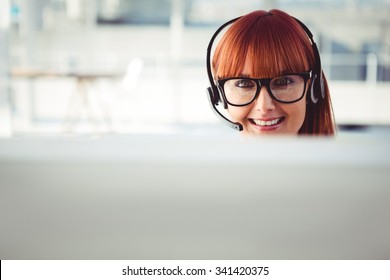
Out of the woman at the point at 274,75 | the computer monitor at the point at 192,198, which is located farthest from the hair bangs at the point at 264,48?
the computer monitor at the point at 192,198

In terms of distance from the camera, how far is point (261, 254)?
267 cm

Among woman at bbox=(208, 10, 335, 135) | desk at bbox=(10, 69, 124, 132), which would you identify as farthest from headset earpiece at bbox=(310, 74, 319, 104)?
desk at bbox=(10, 69, 124, 132)

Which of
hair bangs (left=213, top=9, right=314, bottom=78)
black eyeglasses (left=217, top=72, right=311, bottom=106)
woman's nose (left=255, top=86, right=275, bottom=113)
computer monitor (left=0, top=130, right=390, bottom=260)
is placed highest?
hair bangs (left=213, top=9, right=314, bottom=78)

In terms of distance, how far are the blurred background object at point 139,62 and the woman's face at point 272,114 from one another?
236cm

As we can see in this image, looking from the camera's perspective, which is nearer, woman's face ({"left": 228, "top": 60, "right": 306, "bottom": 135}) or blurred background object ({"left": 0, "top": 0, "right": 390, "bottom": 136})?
woman's face ({"left": 228, "top": 60, "right": 306, "bottom": 135})

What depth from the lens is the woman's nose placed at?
1883mm

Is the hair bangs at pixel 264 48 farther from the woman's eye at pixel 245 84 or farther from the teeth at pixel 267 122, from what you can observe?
the teeth at pixel 267 122

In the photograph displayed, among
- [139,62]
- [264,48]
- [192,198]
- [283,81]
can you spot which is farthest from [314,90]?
[139,62]

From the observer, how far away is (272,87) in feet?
6.11

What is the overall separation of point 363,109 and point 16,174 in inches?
112

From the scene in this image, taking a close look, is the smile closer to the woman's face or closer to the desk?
the woman's face

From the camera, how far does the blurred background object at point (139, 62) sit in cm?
442

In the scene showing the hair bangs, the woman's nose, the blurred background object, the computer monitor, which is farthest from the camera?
the blurred background object

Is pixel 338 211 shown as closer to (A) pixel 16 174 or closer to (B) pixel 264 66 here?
(B) pixel 264 66
